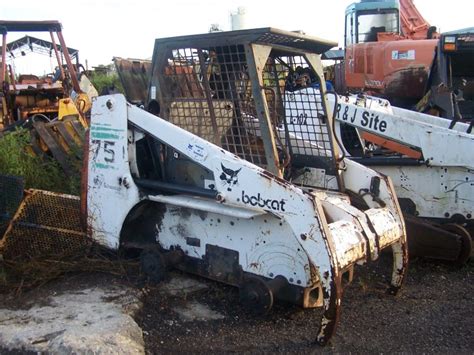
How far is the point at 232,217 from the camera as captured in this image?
361cm

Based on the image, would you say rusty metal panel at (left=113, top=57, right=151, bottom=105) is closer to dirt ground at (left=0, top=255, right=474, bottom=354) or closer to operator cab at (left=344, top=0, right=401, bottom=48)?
operator cab at (left=344, top=0, right=401, bottom=48)

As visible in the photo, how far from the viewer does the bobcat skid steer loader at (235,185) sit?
3.28m

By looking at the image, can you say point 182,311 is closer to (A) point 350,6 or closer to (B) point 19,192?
(B) point 19,192

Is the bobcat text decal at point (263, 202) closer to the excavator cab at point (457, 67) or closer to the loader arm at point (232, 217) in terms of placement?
the loader arm at point (232, 217)

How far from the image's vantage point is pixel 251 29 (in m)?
3.39

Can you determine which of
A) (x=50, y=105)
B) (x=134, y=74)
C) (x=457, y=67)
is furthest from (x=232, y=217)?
(x=134, y=74)

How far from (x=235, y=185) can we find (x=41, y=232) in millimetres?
1932

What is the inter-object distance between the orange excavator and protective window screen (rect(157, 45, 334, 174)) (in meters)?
1.91

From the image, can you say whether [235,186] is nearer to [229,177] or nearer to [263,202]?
[229,177]

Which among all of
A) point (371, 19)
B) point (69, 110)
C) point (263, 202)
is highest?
point (371, 19)

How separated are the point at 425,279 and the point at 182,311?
6.23 feet

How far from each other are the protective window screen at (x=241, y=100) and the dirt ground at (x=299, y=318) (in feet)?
3.24

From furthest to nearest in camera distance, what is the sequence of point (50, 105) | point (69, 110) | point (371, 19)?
point (371, 19)
point (50, 105)
point (69, 110)

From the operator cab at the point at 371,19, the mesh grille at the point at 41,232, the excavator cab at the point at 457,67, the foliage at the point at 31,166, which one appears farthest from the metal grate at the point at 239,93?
the operator cab at the point at 371,19
